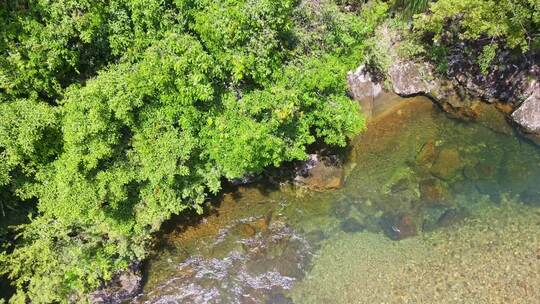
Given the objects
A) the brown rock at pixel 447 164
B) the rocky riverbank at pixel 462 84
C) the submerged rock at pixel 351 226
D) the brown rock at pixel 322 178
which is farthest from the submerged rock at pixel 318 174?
the brown rock at pixel 447 164

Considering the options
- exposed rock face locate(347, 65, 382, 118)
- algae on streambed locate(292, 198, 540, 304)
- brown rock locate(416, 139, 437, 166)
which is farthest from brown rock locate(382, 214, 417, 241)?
exposed rock face locate(347, 65, 382, 118)

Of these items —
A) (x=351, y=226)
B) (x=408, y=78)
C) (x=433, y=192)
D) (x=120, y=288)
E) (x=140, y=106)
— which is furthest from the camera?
(x=408, y=78)

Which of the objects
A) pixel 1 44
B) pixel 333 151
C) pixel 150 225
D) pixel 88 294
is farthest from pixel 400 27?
pixel 88 294

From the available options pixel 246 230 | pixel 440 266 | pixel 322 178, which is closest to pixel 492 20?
pixel 322 178

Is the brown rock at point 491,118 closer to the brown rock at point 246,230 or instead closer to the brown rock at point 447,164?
the brown rock at point 447,164

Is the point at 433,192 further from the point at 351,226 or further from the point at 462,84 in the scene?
the point at 462,84

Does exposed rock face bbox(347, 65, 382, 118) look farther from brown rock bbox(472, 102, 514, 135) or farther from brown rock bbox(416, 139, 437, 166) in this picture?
brown rock bbox(472, 102, 514, 135)
